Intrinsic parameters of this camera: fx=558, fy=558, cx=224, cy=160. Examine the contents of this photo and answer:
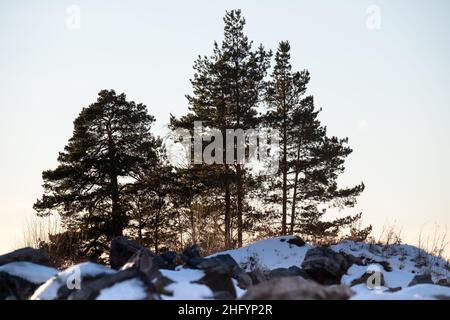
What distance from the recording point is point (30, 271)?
22.7 ft

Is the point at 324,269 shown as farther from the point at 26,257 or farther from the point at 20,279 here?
the point at 20,279

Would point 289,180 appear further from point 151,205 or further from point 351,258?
point 351,258

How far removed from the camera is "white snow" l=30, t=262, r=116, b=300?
573 centimetres

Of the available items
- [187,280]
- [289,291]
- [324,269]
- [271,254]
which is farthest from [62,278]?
[271,254]

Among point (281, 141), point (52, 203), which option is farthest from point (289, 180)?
point (52, 203)

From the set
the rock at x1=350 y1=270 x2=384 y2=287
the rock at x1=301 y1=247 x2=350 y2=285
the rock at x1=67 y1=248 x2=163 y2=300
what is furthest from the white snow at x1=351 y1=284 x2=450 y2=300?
the rock at x1=301 y1=247 x2=350 y2=285

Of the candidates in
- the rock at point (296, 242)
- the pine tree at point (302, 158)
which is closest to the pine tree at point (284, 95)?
the pine tree at point (302, 158)

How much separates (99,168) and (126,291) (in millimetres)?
17875

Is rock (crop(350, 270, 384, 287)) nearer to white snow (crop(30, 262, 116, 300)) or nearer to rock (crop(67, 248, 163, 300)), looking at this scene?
rock (crop(67, 248, 163, 300))

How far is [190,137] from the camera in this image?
2477 cm

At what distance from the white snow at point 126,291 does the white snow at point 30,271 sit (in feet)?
5.38

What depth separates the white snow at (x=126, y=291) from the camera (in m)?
5.22

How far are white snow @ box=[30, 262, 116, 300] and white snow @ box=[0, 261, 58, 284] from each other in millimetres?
797

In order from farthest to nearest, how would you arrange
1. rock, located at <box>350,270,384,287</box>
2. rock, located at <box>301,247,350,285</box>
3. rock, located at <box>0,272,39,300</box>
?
1. rock, located at <box>301,247,350,285</box>
2. rock, located at <box>350,270,384,287</box>
3. rock, located at <box>0,272,39,300</box>
